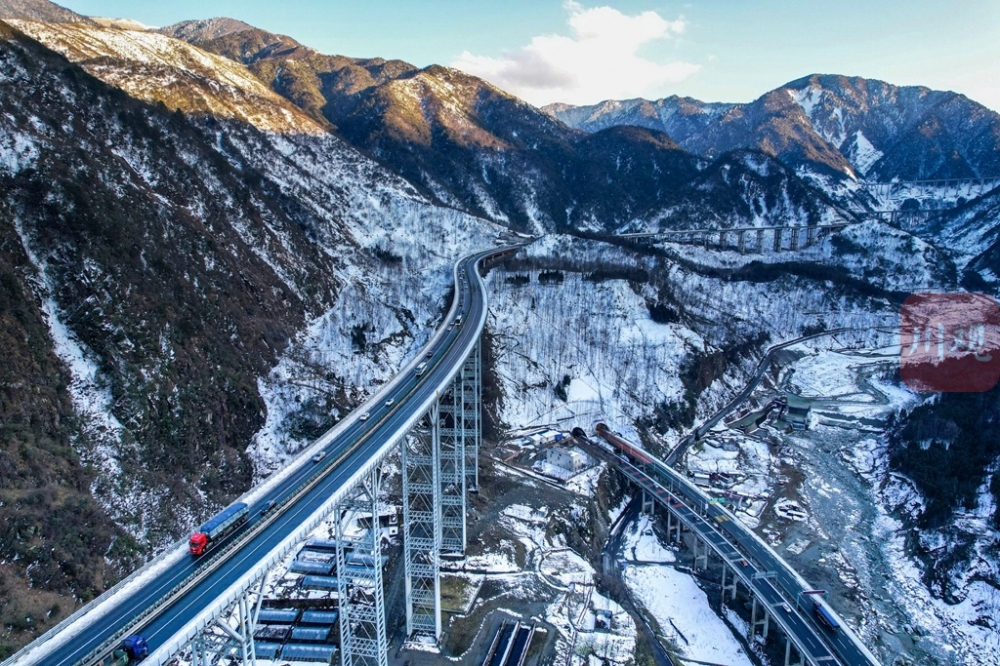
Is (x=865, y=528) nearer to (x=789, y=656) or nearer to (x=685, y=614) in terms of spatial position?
(x=789, y=656)

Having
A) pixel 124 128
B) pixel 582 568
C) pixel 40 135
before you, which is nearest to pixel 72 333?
pixel 40 135

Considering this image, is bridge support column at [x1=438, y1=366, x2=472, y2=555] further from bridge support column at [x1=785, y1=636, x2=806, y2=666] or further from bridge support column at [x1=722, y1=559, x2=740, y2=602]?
bridge support column at [x1=785, y1=636, x2=806, y2=666]

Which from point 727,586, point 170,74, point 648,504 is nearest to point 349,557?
point 727,586

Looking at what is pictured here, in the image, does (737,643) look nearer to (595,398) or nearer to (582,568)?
(582,568)

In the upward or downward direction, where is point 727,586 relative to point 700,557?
downward

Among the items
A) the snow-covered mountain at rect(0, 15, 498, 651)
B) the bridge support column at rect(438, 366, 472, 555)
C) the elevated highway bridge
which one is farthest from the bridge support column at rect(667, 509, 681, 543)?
the snow-covered mountain at rect(0, 15, 498, 651)
